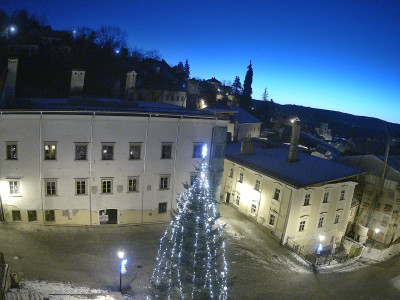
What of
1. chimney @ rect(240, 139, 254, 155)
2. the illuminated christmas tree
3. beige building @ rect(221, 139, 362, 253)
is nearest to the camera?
the illuminated christmas tree

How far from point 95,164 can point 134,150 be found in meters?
3.20

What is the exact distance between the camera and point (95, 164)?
72.7 feet

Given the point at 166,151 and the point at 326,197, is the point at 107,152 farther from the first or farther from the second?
the point at 326,197

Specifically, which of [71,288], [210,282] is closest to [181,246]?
[210,282]

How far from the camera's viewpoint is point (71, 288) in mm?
16094

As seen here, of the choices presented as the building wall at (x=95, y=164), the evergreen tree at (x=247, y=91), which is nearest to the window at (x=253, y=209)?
the building wall at (x=95, y=164)

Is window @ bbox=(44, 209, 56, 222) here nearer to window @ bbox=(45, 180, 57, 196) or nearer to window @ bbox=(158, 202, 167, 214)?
window @ bbox=(45, 180, 57, 196)

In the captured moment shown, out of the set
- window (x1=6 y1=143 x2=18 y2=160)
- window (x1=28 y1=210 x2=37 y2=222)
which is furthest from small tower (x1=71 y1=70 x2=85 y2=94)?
window (x1=28 y1=210 x2=37 y2=222)

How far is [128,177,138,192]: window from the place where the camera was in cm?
2347

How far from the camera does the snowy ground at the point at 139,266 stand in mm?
16984

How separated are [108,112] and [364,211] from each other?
3446cm

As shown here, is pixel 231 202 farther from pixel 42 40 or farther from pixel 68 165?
pixel 42 40

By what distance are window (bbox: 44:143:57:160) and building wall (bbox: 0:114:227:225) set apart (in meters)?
0.22

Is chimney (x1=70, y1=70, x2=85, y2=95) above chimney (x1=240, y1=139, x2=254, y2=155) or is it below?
above
